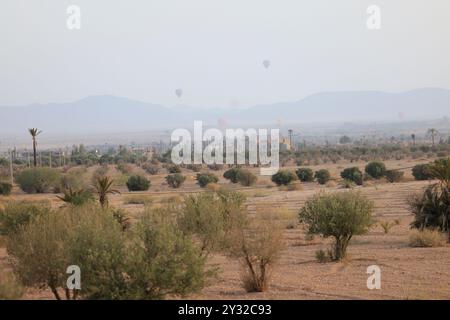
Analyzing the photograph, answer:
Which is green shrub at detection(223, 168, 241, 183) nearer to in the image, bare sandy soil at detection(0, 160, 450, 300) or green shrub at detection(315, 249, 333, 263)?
bare sandy soil at detection(0, 160, 450, 300)

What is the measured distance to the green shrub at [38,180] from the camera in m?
67.9

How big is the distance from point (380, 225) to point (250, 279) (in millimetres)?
15393

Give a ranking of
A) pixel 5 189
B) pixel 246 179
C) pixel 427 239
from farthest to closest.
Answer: pixel 246 179 → pixel 5 189 → pixel 427 239

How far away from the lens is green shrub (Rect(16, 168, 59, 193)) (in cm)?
6788

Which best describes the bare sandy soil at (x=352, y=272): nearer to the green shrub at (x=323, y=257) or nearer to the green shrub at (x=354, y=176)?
the green shrub at (x=323, y=257)

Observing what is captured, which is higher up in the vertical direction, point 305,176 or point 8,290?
point 8,290

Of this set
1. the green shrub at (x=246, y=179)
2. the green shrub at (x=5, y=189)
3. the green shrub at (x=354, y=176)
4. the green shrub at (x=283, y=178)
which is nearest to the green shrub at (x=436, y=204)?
the green shrub at (x=354, y=176)

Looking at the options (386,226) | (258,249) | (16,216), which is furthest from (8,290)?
(386,226)

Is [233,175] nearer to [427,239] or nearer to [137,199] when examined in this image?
[137,199]

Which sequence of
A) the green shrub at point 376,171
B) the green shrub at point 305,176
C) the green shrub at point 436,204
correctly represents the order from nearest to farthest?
the green shrub at point 436,204
the green shrub at point 376,171
the green shrub at point 305,176

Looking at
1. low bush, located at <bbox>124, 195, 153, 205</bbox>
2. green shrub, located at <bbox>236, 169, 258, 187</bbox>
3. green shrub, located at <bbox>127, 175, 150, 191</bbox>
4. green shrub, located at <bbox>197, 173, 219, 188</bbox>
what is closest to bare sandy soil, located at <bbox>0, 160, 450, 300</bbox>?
low bush, located at <bbox>124, 195, 153, 205</bbox>

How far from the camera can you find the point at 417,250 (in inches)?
996

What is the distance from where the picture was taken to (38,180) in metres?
67.9
